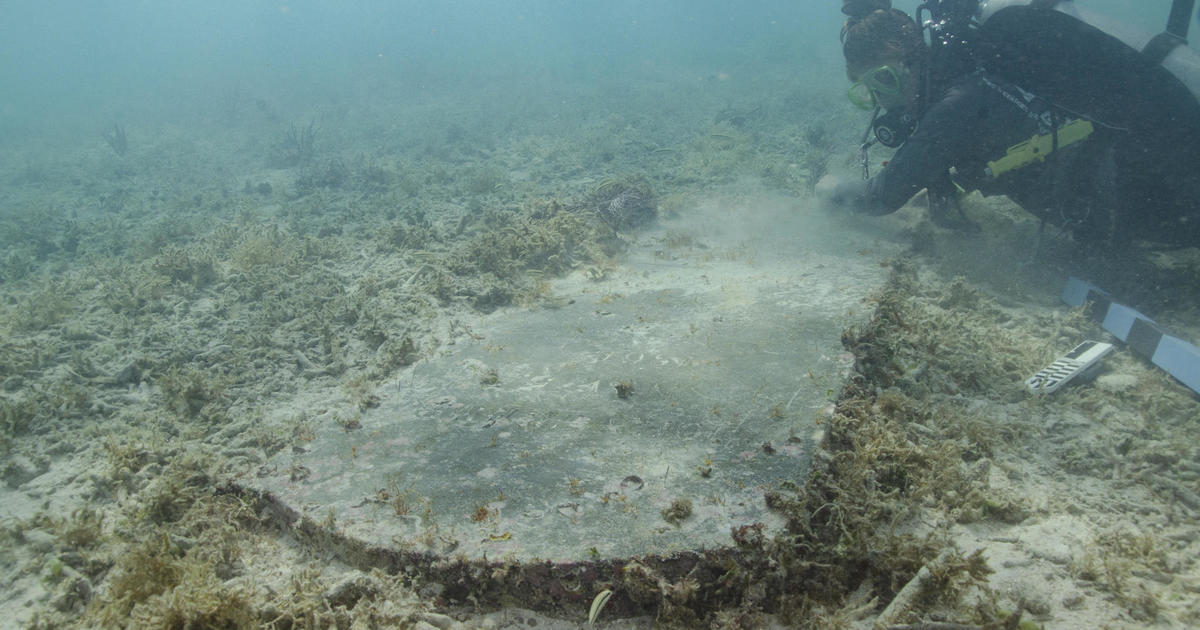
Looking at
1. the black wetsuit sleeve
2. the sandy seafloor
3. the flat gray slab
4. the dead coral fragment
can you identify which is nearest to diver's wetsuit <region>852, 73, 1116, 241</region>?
the black wetsuit sleeve

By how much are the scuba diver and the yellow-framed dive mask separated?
0.04ft

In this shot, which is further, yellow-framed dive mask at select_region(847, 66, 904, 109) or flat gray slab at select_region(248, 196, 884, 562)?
yellow-framed dive mask at select_region(847, 66, 904, 109)

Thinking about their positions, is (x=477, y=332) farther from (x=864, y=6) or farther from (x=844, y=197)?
(x=864, y=6)

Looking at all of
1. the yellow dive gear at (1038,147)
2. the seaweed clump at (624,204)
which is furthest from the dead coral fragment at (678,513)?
the seaweed clump at (624,204)

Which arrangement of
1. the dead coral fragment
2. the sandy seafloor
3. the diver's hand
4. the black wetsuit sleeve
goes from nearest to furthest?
1. the sandy seafloor
2. the dead coral fragment
3. the black wetsuit sleeve
4. the diver's hand

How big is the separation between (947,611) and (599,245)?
518cm

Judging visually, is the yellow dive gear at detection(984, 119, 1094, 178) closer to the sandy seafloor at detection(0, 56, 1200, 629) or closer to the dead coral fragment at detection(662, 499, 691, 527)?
the sandy seafloor at detection(0, 56, 1200, 629)

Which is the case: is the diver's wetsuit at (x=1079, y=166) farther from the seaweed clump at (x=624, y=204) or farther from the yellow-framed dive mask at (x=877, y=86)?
the seaweed clump at (x=624, y=204)

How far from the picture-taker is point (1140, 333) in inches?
166

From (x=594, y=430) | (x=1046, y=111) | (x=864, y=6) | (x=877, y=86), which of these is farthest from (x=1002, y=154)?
(x=594, y=430)

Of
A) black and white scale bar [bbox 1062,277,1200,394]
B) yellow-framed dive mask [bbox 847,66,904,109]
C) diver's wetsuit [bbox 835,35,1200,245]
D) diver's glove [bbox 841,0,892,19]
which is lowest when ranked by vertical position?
black and white scale bar [bbox 1062,277,1200,394]

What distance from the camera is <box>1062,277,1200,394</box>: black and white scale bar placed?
3777 millimetres

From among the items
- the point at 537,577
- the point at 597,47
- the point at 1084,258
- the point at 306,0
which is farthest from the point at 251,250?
the point at 306,0

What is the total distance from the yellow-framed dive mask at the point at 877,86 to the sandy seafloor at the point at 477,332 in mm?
1554
